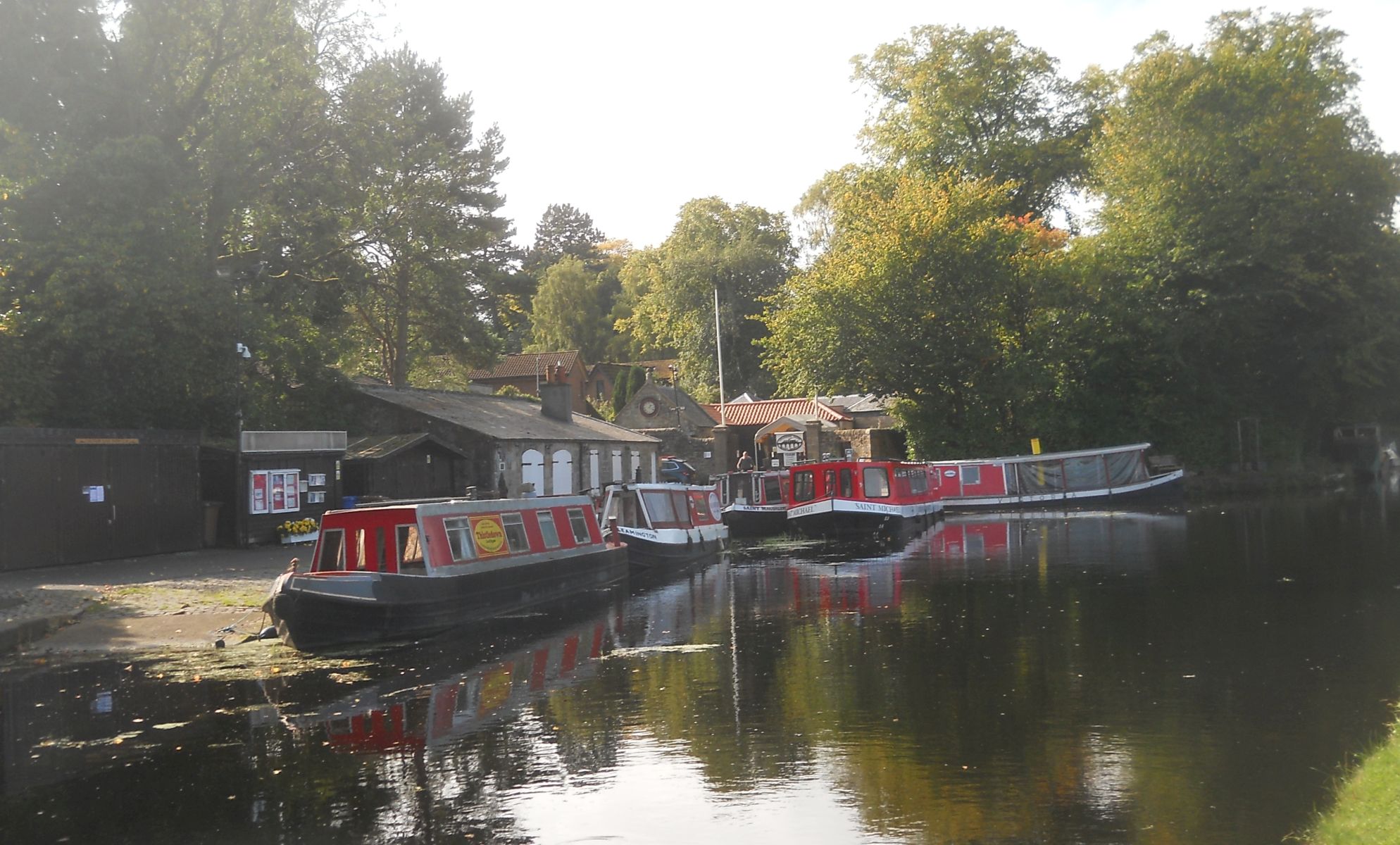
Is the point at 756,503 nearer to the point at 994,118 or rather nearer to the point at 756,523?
the point at 756,523

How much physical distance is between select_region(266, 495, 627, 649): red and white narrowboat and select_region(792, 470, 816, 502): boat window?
1467cm

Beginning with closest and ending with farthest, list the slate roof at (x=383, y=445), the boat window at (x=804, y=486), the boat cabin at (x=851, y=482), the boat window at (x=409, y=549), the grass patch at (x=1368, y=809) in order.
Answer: the grass patch at (x=1368, y=809) < the boat window at (x=409, y=549) < the slate roof at (x=383, y=445) < the boat cabin at (x=851, y=482) < the boat window at (x=804, y=486)

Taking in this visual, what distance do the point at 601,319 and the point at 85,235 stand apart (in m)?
55.3

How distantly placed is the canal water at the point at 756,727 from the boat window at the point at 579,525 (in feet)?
9.25

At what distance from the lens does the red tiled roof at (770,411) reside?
172 ft

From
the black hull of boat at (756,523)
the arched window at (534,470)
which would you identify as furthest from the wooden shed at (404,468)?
the black hull of boat at (756,523)

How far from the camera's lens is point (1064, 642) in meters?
14.4

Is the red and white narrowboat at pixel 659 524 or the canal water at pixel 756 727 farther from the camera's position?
the red and white narrowboat at pixel 659 524

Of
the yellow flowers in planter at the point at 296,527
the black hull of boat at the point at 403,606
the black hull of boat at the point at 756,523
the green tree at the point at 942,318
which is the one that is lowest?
the black hull of boat at the point at 403,606

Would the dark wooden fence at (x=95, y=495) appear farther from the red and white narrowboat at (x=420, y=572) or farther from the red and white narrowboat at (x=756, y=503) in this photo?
the red and white narrowboat at (x=756, y=503)

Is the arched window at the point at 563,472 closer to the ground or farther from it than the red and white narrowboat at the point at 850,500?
farther from it

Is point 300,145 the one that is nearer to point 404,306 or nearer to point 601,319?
point 404,306

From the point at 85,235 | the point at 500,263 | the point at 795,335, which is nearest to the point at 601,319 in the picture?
the point at 500,263

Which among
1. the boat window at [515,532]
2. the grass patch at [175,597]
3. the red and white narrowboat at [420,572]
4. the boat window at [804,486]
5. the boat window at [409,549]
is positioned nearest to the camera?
the red and white narrowboat at [420,572]
